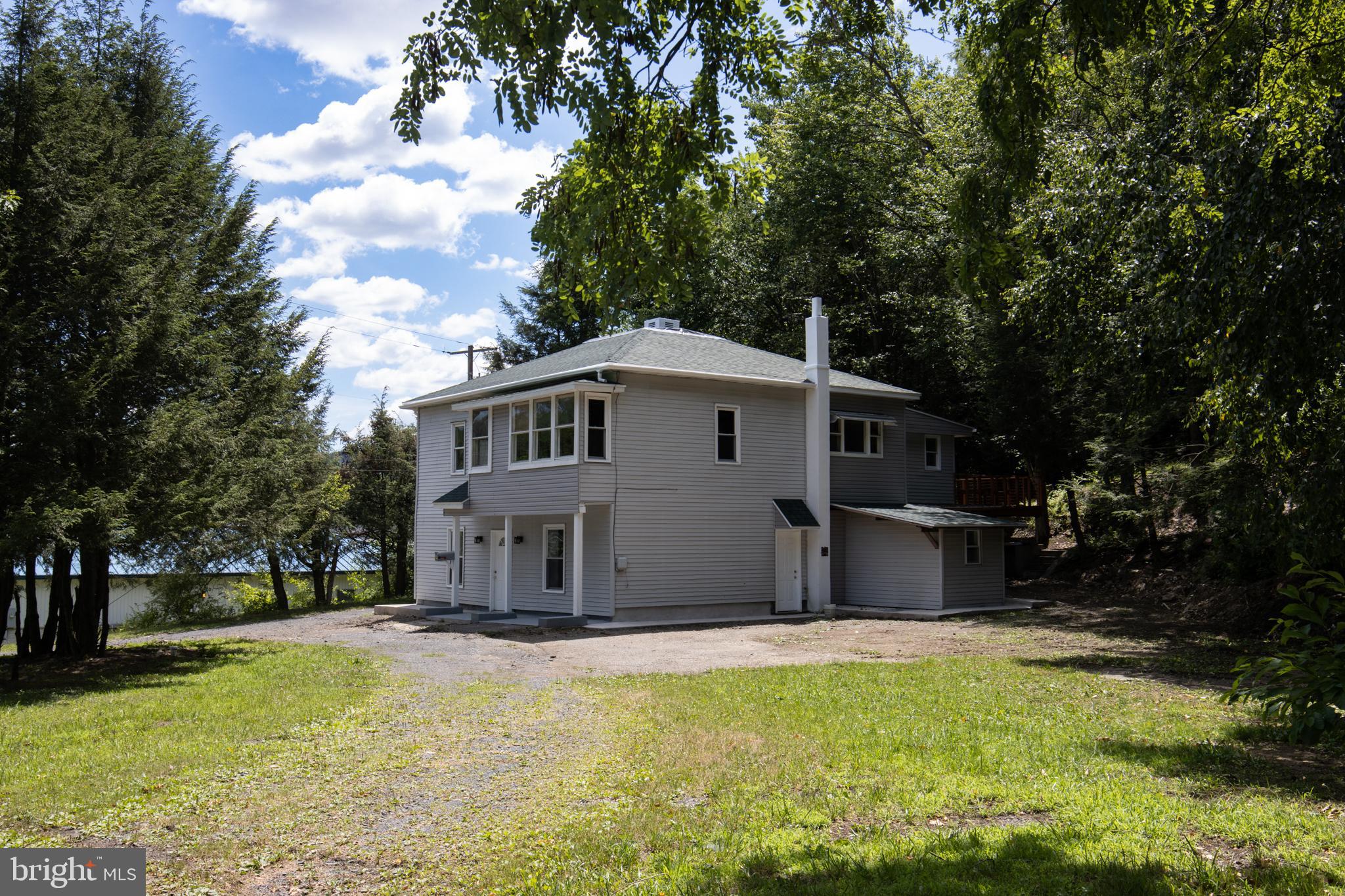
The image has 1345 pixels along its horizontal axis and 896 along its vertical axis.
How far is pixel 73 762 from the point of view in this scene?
853 centimetres

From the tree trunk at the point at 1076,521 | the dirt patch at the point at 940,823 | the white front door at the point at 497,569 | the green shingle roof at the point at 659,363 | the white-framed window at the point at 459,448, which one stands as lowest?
the dirt patch at the point at 940,823

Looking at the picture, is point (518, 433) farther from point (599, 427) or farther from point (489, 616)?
point (489, 616)

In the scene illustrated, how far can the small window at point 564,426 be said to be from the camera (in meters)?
22.6

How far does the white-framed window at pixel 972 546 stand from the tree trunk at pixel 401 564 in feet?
71.0

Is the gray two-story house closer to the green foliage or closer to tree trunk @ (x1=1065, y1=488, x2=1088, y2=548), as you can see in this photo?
tree trunk @ (x1=1065, y1=488, x2=1088, y2=548)

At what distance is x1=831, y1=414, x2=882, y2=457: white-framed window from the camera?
1077 inches

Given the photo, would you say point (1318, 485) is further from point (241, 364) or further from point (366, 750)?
point (241, 364)

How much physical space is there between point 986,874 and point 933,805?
60.0 inches

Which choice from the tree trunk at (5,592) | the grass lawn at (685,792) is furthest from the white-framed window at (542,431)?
the grass lawn at (685,792)

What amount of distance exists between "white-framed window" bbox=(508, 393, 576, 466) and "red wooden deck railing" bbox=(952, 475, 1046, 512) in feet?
54.4

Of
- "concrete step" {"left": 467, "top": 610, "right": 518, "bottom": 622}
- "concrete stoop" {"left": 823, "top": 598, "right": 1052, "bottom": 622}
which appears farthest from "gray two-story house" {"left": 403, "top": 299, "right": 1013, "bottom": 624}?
"concrete stoop" {"left": 823, "top": 598, "right": 1052, "bottom": 622}

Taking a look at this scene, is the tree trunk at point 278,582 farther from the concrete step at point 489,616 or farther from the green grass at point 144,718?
the green grass at point 144,718

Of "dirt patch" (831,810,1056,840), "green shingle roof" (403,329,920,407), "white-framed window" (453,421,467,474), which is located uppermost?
"green shingle roof" (403,329,920,407)

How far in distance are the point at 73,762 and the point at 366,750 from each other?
2.43m
